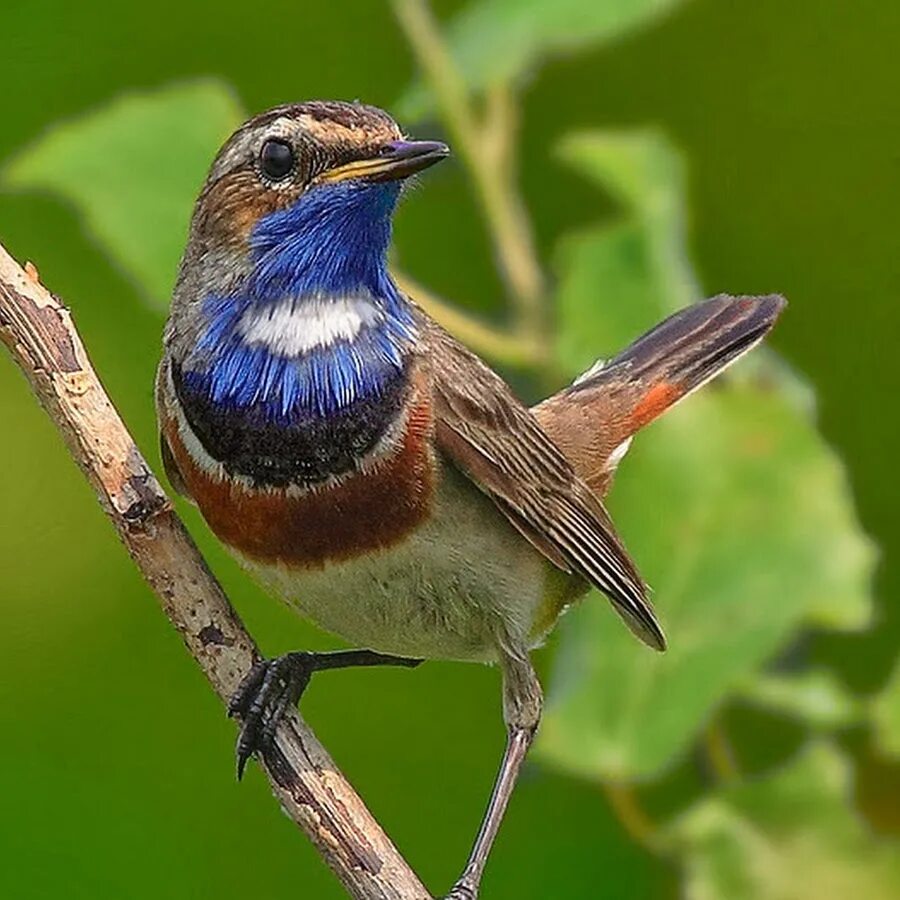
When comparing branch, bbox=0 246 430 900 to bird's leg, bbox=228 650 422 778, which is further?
bird's leg, bbox=228 650 422 778

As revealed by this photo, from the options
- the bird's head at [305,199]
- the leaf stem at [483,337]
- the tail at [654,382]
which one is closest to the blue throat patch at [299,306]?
the bird's head at [305,199]

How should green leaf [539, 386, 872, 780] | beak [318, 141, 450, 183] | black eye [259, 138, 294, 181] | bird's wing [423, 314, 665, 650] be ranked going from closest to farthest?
beak [318, 141, 450, 183], black eye [259, 138, 294, 181], bird's wing [423, 314, 665, 650], green leaf [539, 386, 872, 780]

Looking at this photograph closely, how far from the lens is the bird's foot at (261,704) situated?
285cm

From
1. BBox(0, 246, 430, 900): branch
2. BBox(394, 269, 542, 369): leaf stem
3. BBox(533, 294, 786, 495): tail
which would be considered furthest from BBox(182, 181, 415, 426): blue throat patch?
BBox(533, 294, 786, 495): tail

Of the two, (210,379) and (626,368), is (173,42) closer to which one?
(626,368)

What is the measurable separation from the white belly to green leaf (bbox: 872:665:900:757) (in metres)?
0.44

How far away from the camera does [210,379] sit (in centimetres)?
284

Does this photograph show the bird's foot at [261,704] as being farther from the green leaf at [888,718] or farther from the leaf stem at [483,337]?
the green leaf at [888,718]

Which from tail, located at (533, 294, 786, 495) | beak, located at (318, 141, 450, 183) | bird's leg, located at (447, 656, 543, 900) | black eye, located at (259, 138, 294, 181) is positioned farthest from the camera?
tail, located at (533, 294, 786, 495)

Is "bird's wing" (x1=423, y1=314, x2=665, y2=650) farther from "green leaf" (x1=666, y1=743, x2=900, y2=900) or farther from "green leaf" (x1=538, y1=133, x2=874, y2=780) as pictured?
"green leaf" (x1=666, y1=743, x2=900, y2=900)

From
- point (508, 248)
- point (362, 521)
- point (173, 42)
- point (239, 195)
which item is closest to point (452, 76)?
point (508, 248)

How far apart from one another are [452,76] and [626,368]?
455 millimetres

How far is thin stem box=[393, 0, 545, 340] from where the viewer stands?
3184mm

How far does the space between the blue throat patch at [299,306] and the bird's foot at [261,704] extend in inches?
11.4
